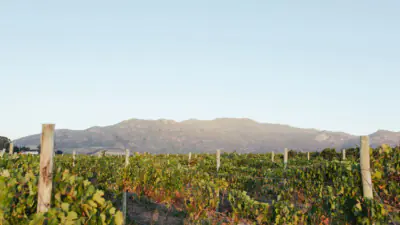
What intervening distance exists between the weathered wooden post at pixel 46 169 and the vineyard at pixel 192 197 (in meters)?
0.09

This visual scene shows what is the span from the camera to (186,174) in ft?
37.6

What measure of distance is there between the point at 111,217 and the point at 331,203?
4.94m

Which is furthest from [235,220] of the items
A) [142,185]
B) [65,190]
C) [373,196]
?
[65,190]

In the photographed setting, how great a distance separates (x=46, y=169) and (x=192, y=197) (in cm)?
558

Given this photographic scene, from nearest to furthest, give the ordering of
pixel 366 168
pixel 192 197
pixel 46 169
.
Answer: pixel 46 169 → pixel 366 168 → pixel 192 197

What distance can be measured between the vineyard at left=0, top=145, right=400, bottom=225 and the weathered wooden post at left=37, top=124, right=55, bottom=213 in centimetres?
9

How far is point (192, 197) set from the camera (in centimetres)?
892

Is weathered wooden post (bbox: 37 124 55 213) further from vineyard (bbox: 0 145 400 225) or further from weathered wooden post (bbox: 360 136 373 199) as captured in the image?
weathered wooden post (bbox: 360 136 373 199)

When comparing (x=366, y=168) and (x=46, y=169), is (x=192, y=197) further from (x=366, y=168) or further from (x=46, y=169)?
(x=46, y=169)

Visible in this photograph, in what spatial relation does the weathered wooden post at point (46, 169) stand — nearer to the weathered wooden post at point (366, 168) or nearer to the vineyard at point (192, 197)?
the vineyard at point (192, 197)

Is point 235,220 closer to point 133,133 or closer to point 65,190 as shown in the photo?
point 65,190

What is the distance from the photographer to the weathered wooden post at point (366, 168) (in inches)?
217

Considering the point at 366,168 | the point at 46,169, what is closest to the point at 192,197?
the point at 366,168

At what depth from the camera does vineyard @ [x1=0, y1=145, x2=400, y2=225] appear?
373 cm
